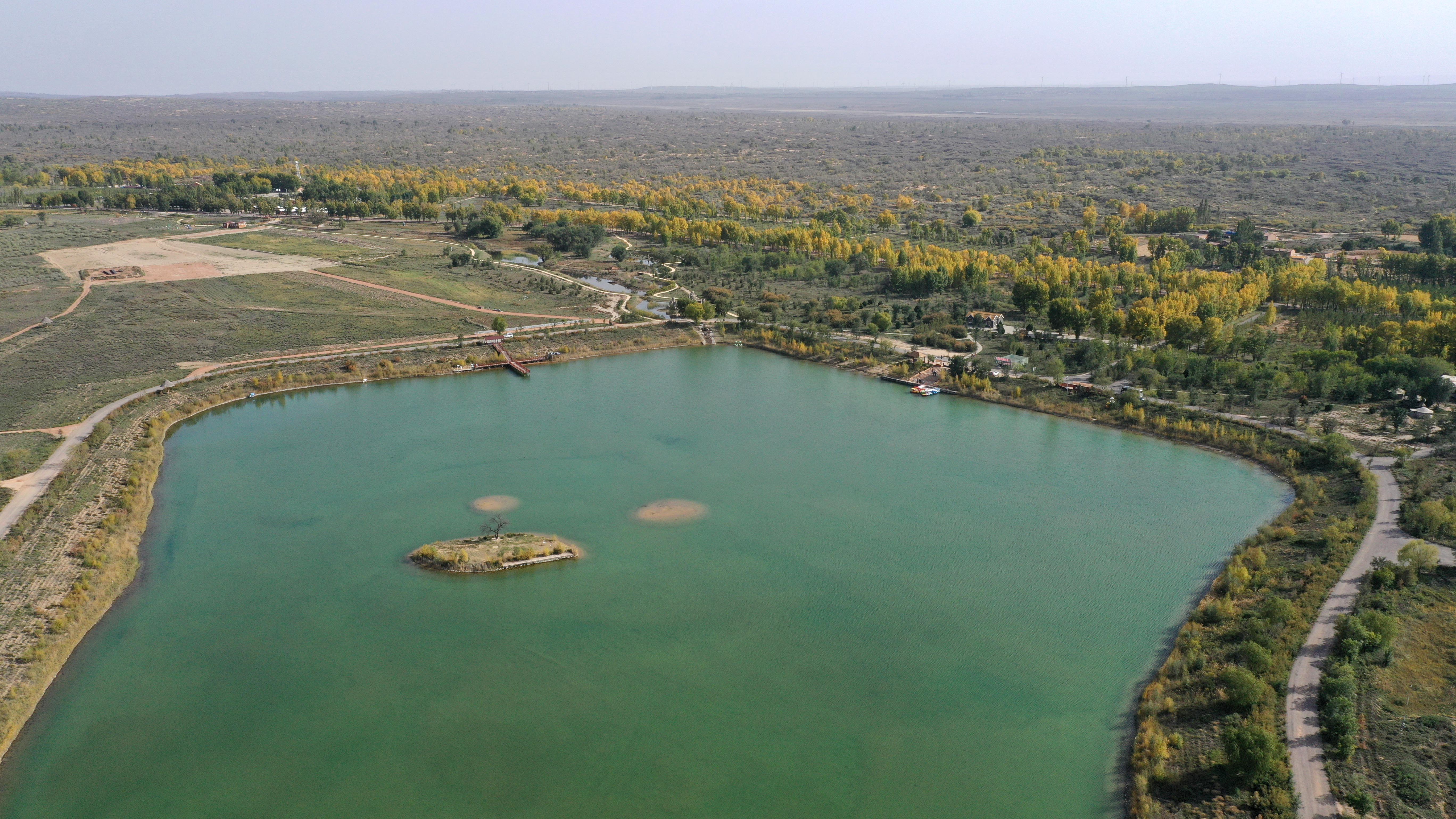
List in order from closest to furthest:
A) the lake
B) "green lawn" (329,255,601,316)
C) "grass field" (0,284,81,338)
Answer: the lake, "grass field" (0,284,81,338), "green lawn" (329,255,601,316)

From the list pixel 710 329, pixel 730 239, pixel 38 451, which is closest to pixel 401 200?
pixel 730 239

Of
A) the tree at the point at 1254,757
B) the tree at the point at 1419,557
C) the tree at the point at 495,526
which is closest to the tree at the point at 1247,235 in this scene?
the tree at the point at 1419,557

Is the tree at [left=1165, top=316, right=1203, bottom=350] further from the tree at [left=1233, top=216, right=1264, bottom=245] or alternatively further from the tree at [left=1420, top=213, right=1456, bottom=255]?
the tree at [left=1420, top=213, right=1456, bottom=255]

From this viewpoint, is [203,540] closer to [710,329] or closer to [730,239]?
[710,329]

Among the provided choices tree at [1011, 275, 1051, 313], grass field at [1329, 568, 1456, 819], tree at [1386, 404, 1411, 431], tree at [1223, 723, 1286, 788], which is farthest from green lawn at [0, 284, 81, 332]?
tree at [1386, 404, 1411, 431]

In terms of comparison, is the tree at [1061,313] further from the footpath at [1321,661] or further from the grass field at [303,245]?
the grass field at [303,245]

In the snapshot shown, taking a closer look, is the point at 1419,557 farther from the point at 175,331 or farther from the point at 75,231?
the point at 75,231
